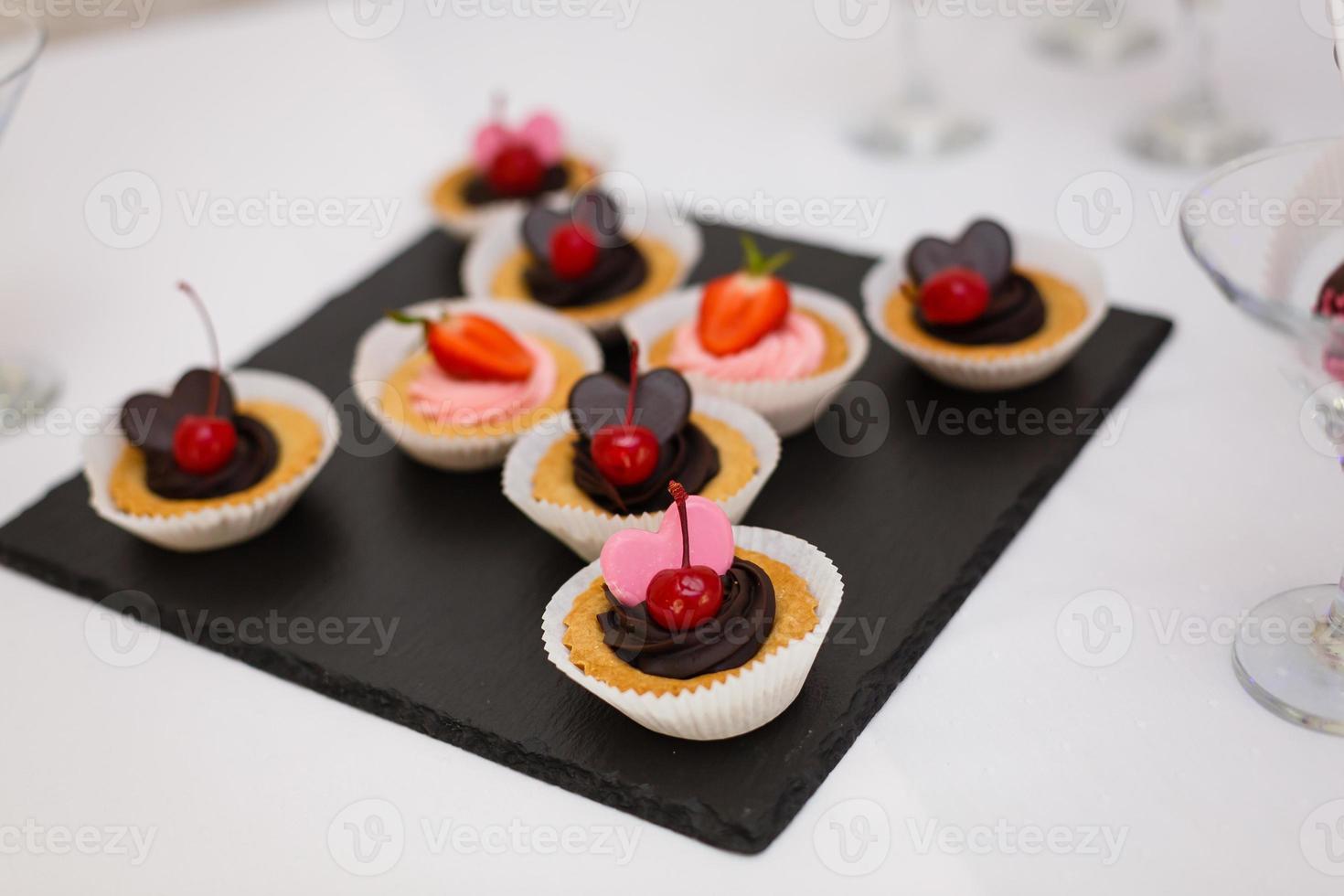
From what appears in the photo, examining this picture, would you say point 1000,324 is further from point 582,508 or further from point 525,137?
point 525,137

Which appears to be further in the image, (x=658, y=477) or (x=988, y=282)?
(x=988, y=282)

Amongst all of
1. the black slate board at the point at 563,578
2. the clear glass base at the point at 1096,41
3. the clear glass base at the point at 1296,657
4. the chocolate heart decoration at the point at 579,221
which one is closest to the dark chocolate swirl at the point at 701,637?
the black slate board at the point at 563,578

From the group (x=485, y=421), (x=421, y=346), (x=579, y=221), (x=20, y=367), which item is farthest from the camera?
(x=20, y=367)

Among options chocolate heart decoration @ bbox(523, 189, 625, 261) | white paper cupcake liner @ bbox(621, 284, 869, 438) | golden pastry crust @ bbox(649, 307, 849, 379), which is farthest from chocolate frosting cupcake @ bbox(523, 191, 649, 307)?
golden pastry crust @ bbox(649, 307, 849, 379)

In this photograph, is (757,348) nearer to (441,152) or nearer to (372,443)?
(372,443)

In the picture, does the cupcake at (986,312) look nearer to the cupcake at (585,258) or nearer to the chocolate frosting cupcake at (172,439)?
the cupcake at (585,258)

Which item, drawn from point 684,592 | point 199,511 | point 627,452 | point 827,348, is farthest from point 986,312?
point 199,511

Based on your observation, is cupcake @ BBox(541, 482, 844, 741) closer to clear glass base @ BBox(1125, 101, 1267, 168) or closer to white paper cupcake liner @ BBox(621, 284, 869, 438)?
white paper cupcake liner @ BBox(621, 284, 869, 438)
